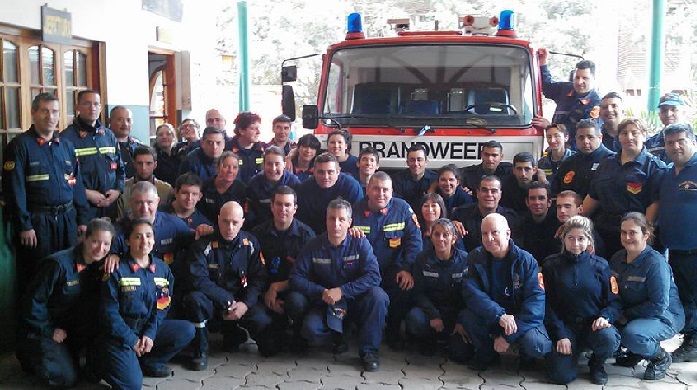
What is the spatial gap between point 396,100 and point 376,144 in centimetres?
46

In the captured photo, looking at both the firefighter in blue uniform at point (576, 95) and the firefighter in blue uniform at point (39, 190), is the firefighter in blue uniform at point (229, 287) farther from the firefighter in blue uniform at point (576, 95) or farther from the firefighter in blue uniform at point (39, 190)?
the firefighter in blue uniform at point (576, 95)

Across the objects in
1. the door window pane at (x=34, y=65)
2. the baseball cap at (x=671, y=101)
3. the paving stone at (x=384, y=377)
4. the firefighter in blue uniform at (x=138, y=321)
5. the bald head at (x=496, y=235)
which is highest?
the door window pane at (x=34, y=65)

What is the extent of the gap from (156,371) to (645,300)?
10.8 feet

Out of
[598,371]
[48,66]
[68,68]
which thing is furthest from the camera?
[68,68]

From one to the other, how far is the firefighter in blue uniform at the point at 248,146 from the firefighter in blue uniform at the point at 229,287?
139cm

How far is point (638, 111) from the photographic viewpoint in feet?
44.5

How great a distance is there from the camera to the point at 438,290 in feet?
17.5

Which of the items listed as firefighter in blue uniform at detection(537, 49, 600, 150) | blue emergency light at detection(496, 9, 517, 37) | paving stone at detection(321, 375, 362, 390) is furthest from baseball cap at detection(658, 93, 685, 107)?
paving stone at detection(321, 375, 362, 390)

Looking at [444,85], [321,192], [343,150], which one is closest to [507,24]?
[444,85]

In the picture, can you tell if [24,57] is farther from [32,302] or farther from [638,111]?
[638,111]

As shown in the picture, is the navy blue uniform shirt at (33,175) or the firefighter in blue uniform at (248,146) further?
the firefighter in blue uniform at (248,146)

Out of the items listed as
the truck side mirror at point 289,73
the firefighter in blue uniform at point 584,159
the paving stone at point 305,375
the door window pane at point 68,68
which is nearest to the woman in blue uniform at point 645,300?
the firefighter in blue uniform at point 584,159

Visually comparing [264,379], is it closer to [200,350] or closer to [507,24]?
[200,350]

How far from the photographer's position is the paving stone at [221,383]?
4.58 m
